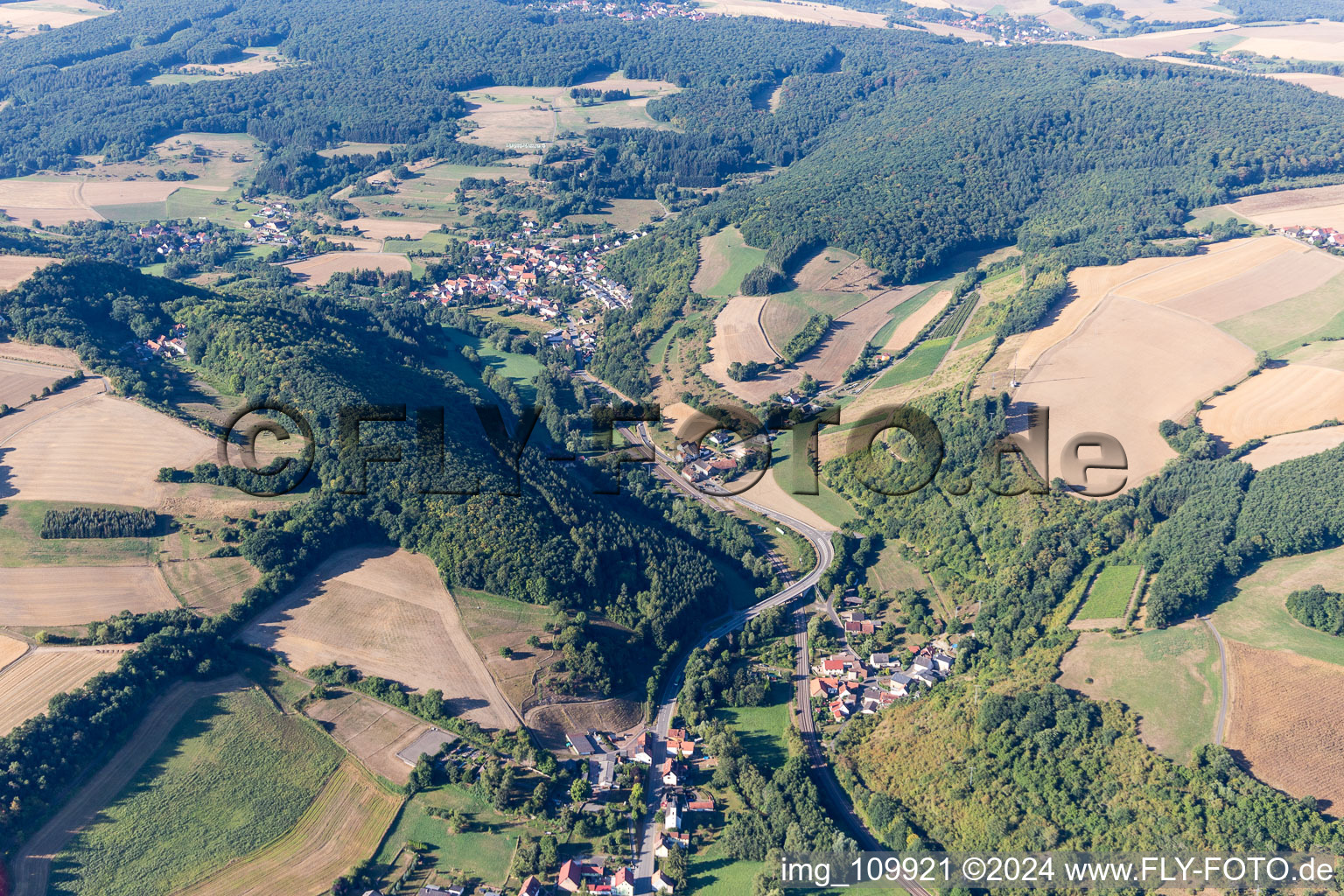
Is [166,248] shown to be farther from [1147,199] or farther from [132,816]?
[1147,199]

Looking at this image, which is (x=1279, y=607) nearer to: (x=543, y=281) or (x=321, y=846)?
(x=321, y=846)

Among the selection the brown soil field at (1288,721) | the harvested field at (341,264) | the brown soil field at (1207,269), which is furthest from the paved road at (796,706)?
the harvested field at (341,264)

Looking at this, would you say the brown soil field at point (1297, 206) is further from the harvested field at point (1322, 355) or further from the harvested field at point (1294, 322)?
the harvested field at point (1322, 355)

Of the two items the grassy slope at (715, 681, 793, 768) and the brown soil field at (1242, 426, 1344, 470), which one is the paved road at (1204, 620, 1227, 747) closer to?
the brown soil field at (1242, 426, 1344, 470)

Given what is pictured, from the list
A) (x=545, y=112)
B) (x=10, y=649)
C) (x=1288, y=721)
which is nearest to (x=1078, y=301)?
(x=1288, y=721)

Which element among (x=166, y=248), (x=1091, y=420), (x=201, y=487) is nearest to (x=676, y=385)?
(x=1091, y=420)

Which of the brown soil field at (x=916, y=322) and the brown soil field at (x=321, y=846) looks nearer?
the brown soil field at (x=321, y=846)
